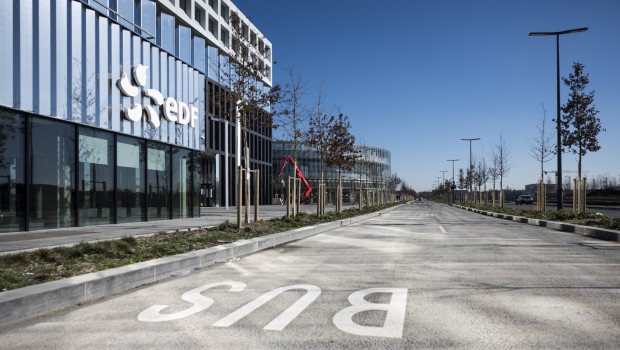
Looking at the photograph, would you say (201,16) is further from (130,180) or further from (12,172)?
(12,172)

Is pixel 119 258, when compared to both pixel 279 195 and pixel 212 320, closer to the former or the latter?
pixel 212 320

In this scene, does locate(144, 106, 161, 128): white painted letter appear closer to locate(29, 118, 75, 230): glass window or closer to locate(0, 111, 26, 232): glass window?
locate(29, 118, 75, 230): glass window

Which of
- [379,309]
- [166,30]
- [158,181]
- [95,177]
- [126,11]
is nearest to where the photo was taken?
[379,309]

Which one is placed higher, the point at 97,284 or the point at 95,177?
the point at 95,177

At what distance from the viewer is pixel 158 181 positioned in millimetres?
22016

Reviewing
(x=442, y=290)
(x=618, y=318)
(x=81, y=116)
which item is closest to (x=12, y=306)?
(x=442, y=290)

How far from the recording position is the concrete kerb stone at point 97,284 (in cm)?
521

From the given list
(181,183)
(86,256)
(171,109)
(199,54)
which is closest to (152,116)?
(171,109)

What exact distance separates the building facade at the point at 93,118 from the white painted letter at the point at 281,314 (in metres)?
10.7

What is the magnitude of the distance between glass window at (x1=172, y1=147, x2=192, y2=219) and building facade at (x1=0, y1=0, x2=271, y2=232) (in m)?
0.05

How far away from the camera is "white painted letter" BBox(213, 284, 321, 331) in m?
4.89

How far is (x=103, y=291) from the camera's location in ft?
21.2

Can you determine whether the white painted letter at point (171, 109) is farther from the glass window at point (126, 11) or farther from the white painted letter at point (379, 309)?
the white painted letter at point (379, 309)

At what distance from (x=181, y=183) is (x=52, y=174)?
8.48 m
